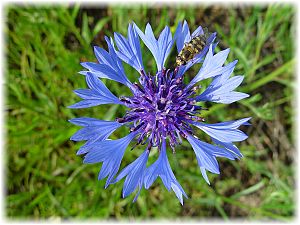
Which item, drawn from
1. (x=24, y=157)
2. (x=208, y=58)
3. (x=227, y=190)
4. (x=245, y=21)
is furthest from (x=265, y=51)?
(x=24, y=157)

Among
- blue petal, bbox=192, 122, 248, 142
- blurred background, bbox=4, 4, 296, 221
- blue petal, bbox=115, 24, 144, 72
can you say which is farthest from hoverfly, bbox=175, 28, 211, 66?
blurred background, bbox=4, 4, 296, 221

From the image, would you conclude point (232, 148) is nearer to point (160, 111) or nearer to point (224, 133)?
point (224, 133)

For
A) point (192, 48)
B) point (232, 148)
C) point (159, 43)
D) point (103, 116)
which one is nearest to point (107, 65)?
point (159, 43)

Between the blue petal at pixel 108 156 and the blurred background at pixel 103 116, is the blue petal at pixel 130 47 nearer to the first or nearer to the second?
the blue petal at pixel 108 156

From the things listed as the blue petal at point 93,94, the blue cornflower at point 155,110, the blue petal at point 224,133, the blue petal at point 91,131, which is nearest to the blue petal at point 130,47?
the blue cornflower at point 155,110

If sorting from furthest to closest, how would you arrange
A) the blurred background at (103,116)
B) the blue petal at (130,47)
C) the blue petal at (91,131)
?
the blurred background at (103,116), the blue petal at (130,47), the blue petal at (91,131)

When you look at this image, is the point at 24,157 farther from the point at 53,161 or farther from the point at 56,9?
the point at 56,9

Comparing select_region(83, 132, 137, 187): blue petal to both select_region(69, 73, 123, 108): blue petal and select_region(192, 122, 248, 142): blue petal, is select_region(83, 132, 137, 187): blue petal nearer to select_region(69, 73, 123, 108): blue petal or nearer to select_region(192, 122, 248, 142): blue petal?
select_region(69, 73, 123, 108): blue petal

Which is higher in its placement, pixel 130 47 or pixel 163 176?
pixel 130 47
